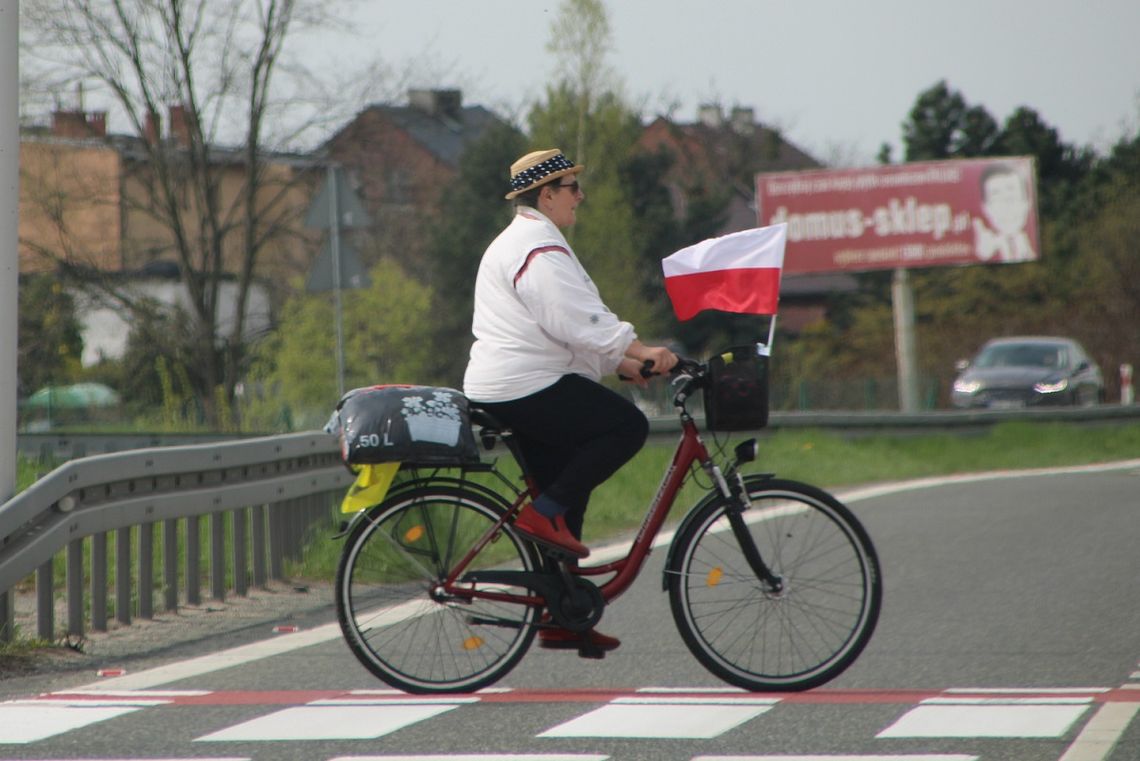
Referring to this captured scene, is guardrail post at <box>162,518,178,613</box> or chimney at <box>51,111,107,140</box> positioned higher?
chimney at <box>51,111,107,140</box>

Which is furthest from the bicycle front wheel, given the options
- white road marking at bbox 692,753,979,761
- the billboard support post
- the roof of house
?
the billboard support post

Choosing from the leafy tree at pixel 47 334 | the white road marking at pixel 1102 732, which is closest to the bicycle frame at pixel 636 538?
the white road marking at pixel 1102 732

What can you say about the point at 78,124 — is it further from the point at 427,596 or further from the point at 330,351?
the point at 427,596

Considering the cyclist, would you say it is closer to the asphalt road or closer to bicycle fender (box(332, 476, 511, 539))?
bicycle fender (box(332, 476, 511, 539))

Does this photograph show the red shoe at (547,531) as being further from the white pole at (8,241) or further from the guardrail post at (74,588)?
the white pole at (8,241)

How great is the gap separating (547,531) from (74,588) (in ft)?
8.86

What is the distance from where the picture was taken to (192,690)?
6.61 metres

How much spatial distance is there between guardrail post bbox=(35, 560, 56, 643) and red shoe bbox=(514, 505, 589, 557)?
245 centimetres

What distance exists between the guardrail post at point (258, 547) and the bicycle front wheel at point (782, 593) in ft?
12.8

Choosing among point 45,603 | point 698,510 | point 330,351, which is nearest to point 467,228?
point 330,351

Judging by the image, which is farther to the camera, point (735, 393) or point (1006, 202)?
point (1006, 202)

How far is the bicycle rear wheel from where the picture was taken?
6.29 metres

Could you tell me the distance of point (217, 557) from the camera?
30.2ft

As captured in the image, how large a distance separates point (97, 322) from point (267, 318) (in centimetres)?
404
